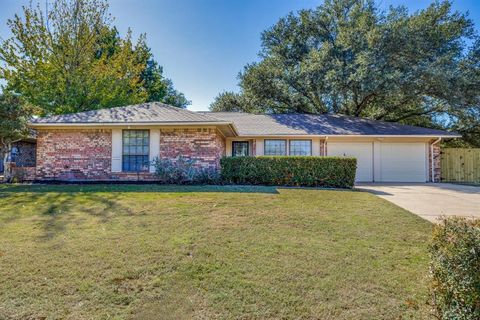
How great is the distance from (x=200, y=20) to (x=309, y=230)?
1167 cm

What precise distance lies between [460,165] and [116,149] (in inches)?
714

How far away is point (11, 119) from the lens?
1169 centimetres

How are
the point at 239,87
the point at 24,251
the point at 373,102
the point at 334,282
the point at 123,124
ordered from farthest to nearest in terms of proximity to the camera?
1. the point at 239,87
2. the point at 373,102
3. the point at 123,124
4. the point at 24,251
5. the point at 334,282

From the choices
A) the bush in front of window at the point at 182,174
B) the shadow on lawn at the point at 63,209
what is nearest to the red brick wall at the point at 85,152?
the bush in front of window at the point at 182,174

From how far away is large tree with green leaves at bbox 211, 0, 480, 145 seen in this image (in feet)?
54.7

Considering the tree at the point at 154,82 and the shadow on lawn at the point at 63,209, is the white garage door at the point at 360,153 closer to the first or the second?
the shadow on lawn at the point at 63,209

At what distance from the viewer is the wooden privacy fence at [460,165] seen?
17.0 meters

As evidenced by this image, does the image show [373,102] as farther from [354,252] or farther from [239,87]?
[354,252]

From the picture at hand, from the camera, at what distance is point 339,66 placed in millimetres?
17922

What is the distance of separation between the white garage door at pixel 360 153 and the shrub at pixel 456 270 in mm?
13221

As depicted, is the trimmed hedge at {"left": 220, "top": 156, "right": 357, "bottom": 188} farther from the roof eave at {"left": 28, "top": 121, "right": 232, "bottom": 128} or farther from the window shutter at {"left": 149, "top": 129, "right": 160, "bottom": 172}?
the window shutter at {"left": 149, "top": 129, "right": 160, "bottom": 172}

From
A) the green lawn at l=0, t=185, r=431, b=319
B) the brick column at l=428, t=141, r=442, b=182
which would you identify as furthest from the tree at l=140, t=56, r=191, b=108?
the green lawn at l=0, t=185, r=431, b=319

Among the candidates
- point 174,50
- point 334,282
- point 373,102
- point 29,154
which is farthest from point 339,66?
point 29,154

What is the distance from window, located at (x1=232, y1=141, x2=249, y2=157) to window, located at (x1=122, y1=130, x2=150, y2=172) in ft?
17.9
